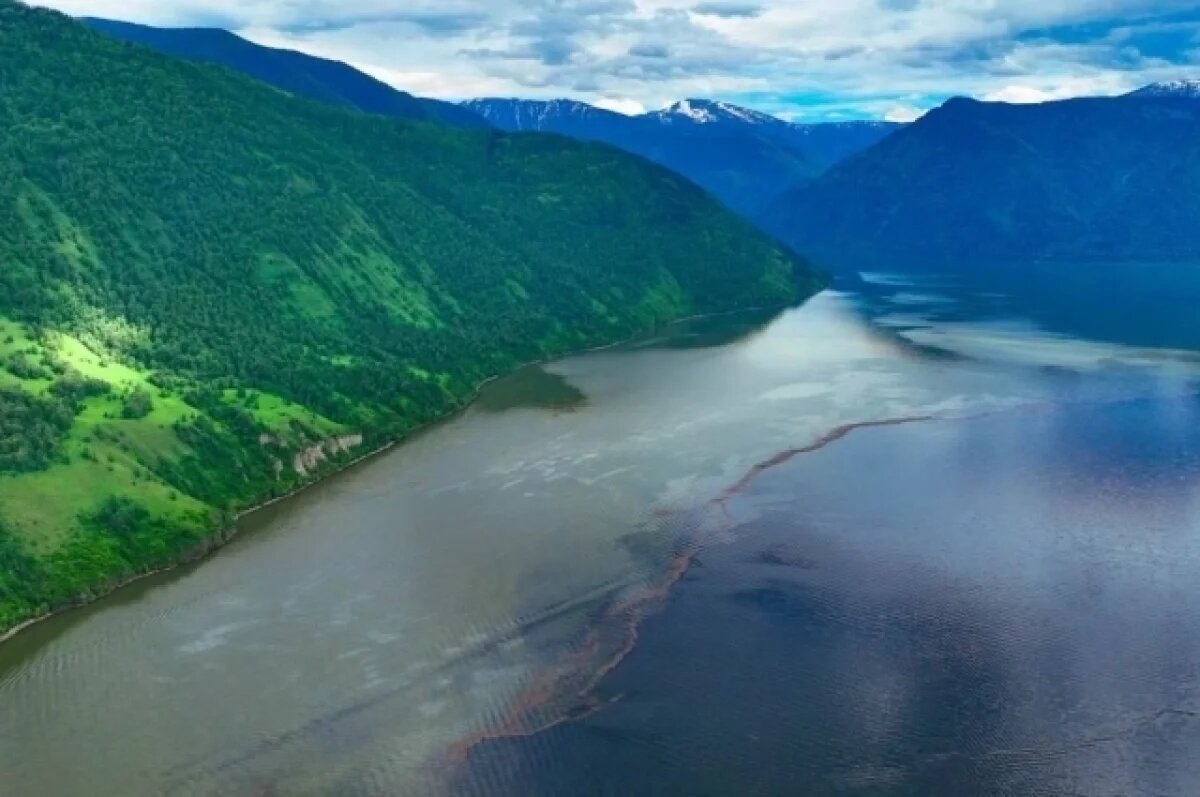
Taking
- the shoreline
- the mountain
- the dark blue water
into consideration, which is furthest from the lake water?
the mountain

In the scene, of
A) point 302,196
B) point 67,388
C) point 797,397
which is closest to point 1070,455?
point 797,397

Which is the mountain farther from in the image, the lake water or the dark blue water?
the dark blue water

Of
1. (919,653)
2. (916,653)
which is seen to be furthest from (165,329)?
(919,653)

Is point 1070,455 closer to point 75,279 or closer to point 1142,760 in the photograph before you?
point 1142,760

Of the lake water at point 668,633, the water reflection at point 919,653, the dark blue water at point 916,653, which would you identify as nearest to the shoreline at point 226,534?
the lake water at point 668,633

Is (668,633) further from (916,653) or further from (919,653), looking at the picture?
(919,653)

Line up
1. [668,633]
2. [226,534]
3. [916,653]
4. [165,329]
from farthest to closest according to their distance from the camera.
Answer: [165,329], [226,534], [668,633], [916,653]
